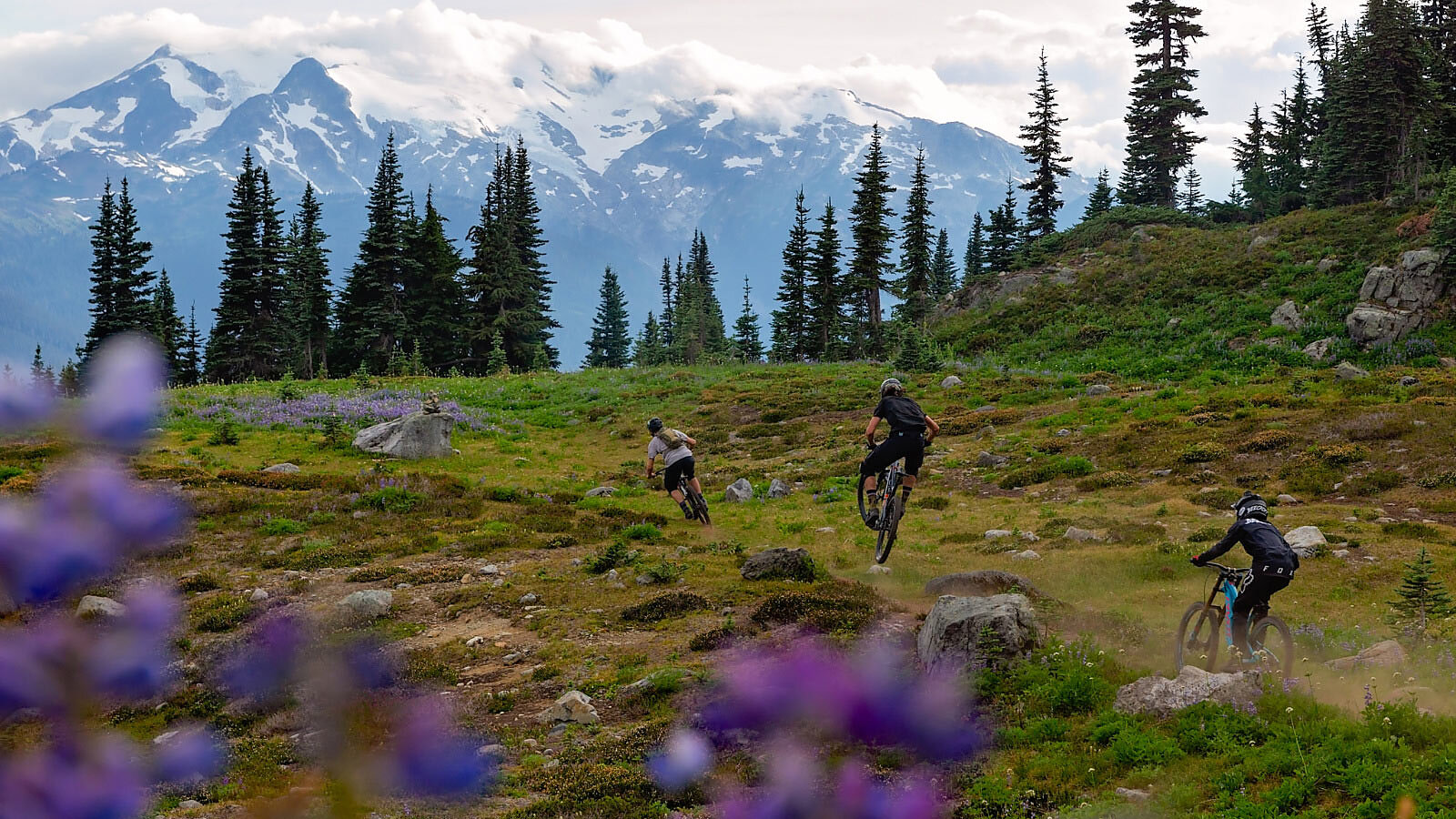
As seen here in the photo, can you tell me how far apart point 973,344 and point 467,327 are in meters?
41.9

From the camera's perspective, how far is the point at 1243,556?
1512cm

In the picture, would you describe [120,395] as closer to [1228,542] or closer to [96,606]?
[96,606]

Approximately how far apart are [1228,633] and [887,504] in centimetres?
614

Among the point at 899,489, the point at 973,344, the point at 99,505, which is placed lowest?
the point at 899,489

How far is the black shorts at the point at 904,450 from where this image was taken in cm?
1490

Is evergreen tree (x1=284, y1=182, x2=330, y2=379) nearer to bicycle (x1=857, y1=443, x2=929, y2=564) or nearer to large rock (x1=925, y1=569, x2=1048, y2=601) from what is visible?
bicycle (x1=857, y1=443, x2=929, y2=564)

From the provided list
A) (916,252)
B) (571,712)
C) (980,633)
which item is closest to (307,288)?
(916,252)

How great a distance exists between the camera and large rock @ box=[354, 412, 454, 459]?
27.5m

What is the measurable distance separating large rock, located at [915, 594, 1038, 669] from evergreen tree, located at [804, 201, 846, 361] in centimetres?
5590

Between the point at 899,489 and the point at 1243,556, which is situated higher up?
the point at 899,489

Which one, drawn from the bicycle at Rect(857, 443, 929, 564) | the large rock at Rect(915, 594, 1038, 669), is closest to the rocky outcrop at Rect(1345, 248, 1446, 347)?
the bicycle at Rect(857, 443, 929, 564)

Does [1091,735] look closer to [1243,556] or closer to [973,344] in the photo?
[1243,556]

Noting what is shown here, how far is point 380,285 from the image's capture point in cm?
6612

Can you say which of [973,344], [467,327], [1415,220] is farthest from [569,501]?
[467,327]
